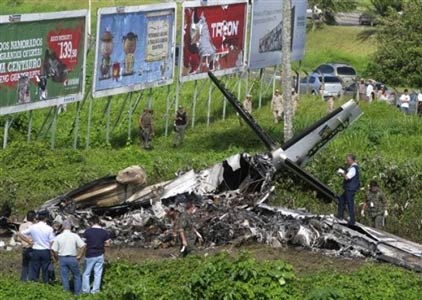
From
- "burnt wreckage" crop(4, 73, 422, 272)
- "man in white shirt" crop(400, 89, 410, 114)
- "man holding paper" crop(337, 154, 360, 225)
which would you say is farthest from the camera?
"man in white shirt" crop(400, 89, 410, 114)

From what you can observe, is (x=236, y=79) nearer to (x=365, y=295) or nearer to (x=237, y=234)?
(x=237, y=234)

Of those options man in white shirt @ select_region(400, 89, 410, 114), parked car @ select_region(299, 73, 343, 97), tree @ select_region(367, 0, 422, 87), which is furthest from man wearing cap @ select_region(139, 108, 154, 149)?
tree @ select_region(367, 0, 422, 87)

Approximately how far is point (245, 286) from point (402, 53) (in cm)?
4424

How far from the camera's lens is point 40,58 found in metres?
31.9

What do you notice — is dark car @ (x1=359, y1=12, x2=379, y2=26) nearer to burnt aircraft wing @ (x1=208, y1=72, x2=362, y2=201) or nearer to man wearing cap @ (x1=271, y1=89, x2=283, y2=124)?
man wearing cap @ (x1=271, y1=89, x2=283, y2=124)

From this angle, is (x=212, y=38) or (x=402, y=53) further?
(x=402, y=53)

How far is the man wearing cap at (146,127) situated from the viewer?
35.5 meters

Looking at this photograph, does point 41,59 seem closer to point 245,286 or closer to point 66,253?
point 66,253

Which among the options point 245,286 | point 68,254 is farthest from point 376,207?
point 245,286

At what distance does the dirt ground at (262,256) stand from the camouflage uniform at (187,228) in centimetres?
27

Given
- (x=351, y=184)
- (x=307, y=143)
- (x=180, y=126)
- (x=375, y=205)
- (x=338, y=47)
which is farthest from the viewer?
(x=338, y=47)

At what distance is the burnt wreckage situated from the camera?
76.2ft

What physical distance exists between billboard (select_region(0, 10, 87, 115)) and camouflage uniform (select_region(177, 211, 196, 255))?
9.95 metres

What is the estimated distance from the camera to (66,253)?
1898 centimetres
